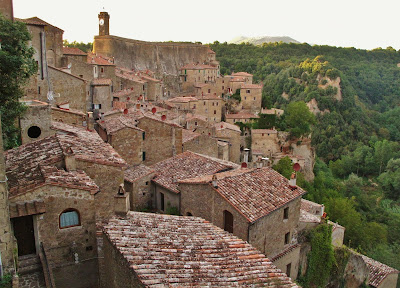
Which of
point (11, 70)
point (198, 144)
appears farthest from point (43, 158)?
point (198, 144)

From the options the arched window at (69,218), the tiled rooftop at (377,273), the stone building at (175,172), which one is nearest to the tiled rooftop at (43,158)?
the arched window at (69,218)

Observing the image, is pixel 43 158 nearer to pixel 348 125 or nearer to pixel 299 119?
pixel 299 119

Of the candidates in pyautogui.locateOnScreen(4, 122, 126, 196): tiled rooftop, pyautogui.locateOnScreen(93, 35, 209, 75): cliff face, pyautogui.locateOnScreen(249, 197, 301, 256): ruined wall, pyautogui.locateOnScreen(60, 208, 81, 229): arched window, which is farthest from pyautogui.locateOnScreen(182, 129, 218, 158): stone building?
pyautogui.locateOnScreen(93, 35, 209, 75): cliff face

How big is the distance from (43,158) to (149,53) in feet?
208

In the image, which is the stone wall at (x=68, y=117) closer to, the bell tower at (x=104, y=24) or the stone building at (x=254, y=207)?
the stone building at (x=254, y=207)

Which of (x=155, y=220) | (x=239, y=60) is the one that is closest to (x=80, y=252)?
(x=155, y=220)

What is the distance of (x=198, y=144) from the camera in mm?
28406

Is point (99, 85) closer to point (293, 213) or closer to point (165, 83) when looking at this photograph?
point (293, 213)

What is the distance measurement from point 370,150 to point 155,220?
75.6 meters

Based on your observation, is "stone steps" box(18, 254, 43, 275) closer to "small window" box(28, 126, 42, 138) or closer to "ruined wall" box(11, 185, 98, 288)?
"ruined wall" box(11, 185, 98, 288)

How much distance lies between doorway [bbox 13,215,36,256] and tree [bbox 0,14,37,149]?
5503 millimetres

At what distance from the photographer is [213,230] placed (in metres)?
10.7

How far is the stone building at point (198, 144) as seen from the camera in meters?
26.9

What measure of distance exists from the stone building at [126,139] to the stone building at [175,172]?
1.82 meters
